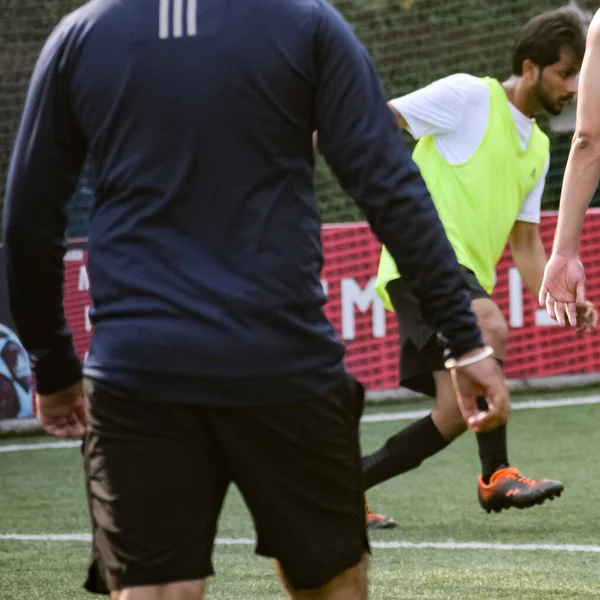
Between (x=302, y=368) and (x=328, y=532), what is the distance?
299 mm

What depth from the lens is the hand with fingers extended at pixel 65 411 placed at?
296cm

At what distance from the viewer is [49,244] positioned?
9.50 ft

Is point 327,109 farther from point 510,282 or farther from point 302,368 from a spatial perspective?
point 510,282

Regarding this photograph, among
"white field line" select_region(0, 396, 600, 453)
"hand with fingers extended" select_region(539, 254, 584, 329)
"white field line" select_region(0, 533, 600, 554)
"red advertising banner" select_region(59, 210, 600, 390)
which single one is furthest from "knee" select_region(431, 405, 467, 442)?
"red advertising banner" select_region(59, 210, 600, 390)

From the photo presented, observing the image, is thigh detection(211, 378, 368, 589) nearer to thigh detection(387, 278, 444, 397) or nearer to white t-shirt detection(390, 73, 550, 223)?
thigh detection(387, 278, 444, 397)

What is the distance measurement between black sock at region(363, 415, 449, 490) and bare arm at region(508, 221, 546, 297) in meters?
0.74

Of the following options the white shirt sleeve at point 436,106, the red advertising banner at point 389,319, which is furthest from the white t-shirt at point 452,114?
the red advertising banner at point 389,319

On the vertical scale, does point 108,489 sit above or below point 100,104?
below

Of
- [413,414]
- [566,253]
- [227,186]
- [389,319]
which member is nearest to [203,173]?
[227,186]

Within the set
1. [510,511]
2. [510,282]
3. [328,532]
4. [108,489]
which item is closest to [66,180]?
[108,489]

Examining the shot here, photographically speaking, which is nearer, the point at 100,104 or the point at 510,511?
the point at 100,104

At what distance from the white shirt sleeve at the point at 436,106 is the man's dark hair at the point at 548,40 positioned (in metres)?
0.29

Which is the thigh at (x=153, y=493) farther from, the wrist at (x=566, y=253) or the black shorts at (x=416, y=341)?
the black shorts at (x=416, y=341)

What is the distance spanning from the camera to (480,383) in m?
2.80
